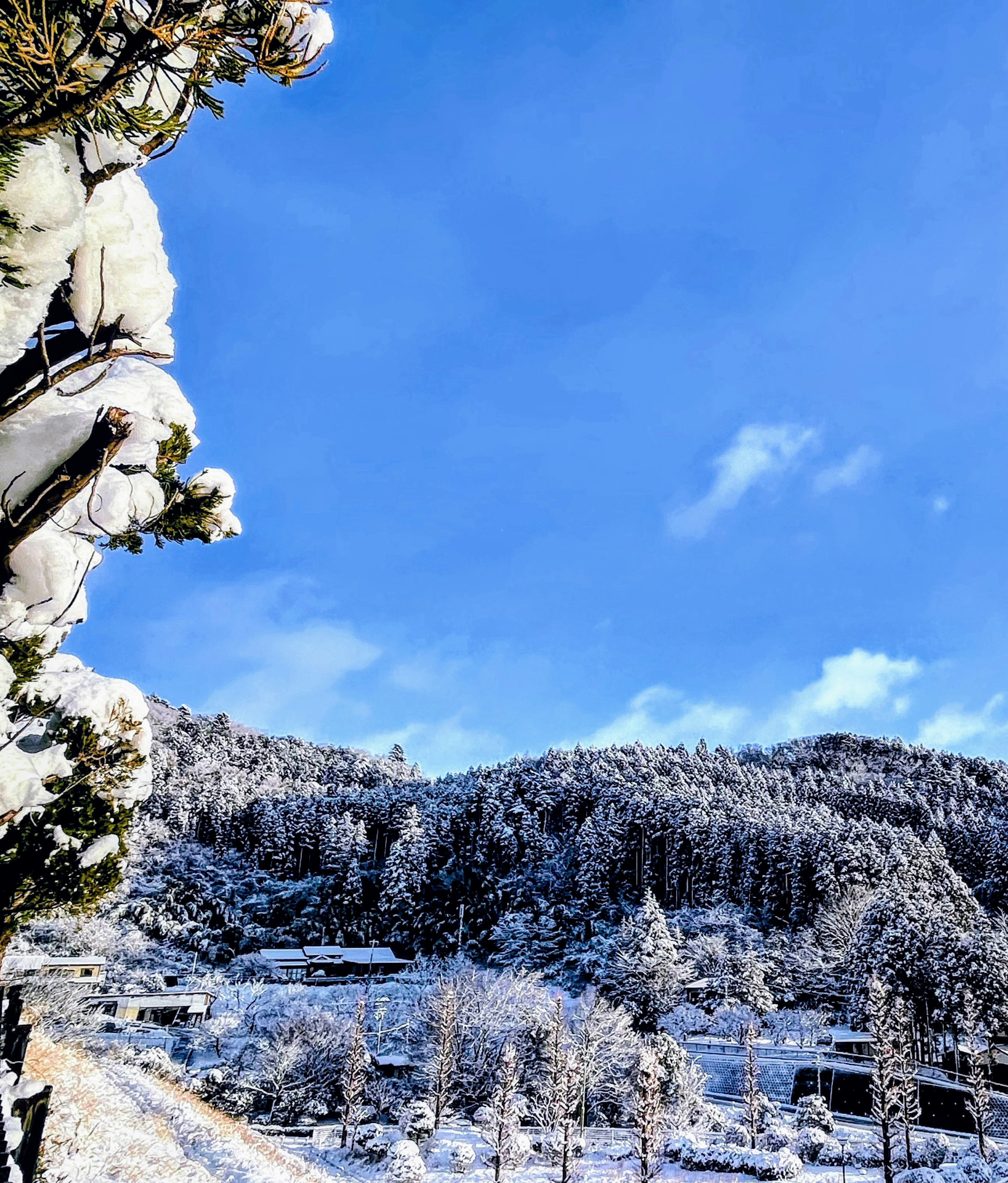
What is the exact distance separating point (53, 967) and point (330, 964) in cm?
2084

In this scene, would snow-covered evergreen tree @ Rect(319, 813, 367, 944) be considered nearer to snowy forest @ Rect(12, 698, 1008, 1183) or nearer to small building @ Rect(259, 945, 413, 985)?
snowy forest @ Rect(12, 698, 1008, 1183)

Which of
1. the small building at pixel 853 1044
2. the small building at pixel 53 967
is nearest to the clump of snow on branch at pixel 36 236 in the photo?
the small building at pixel 53 967

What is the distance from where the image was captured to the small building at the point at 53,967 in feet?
74.7

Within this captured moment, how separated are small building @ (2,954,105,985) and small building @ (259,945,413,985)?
11990 millimetres

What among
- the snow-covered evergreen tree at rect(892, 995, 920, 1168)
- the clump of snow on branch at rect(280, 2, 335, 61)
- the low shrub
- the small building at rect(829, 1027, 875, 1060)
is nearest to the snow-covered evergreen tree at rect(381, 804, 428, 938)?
the small building at rect(829, 1027, 875, 1060)

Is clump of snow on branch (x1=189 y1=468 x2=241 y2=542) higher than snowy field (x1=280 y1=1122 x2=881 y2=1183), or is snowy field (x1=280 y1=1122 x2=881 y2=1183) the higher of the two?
clump of snow on branch (x1=189 y1=468 x2=241 y2=542)

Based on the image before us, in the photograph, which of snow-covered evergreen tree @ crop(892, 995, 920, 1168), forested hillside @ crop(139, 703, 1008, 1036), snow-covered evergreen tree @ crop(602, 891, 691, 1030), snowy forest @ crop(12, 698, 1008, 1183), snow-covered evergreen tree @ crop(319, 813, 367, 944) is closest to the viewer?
snow-covered evergreen tree @ crop(892, 995, 920, 1168)

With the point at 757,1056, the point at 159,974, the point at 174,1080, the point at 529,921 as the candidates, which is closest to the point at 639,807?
the point at 529,921

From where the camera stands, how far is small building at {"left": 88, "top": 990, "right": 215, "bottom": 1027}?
32.6 m

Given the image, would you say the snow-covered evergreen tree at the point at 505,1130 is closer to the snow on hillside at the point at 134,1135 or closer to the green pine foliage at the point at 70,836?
the snow on hillside at the point at 134,1135

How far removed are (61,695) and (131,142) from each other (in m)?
3.88

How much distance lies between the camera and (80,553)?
327 cm

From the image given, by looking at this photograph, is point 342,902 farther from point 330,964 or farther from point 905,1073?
point 905,1073

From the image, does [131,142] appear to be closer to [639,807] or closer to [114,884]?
[114,884]
